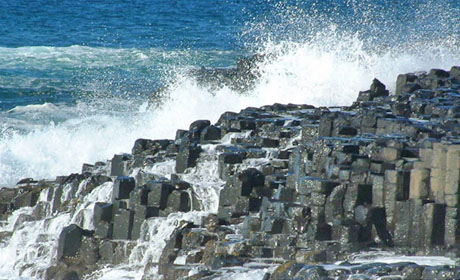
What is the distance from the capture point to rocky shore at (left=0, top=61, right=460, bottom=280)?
18.0 m

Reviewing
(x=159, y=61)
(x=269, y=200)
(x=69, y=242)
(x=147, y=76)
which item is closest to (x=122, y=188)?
(x=69, y=242)

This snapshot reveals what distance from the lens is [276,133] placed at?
23000 millimetres

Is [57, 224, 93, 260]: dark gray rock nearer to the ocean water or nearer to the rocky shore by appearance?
the rocky shore

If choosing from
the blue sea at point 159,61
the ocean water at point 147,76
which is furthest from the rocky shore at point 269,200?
the blue sea at point 159,61

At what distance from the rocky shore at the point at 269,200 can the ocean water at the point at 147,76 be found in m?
0.20

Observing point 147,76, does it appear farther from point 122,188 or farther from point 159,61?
point 122,188

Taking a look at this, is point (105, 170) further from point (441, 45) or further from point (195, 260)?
point (441, 45)

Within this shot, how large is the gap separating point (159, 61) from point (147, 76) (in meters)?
3.54

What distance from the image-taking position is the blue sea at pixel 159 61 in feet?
102

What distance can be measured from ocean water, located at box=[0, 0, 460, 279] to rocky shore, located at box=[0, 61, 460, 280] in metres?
0.20

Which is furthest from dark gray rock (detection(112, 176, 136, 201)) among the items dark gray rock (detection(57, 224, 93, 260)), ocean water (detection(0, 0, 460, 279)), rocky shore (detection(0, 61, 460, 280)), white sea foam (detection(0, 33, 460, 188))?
white sea foam (detection(0, 33, 460, 188))

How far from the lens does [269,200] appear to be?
1955 cm

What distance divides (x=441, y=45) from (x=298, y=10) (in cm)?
3025

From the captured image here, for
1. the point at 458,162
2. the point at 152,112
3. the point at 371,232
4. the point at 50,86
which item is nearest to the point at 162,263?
the point at 371,232
